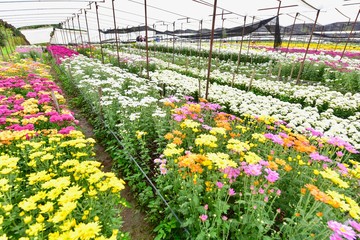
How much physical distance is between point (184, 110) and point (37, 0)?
1031 centimetres

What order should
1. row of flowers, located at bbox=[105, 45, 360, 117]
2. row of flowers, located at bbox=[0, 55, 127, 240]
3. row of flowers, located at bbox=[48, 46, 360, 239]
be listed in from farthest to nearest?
row of flowers, located at bbox=[105, 45, 360, 117], row of flowers, located at bbox=[48, 46, 360, 239], row of flowers, located at bbox=[0, 55, 127, 240]

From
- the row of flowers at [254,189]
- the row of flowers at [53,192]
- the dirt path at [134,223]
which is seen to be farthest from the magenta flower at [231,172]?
the dirt path at [134,223]

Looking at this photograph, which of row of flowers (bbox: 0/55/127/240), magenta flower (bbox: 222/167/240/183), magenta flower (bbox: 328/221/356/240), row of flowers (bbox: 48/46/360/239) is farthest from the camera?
magenta flower (bbox: 222/167/240/183)

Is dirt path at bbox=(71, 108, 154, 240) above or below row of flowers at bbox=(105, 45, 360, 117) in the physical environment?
below

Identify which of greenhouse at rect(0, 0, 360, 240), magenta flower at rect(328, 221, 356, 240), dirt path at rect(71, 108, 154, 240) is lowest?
dirt path at rect(71, 108, 154, 240)

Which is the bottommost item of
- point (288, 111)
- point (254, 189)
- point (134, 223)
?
point (134, 223)

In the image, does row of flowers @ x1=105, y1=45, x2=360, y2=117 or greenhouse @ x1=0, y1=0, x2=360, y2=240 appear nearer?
greenhouse @ x1=0, y1=0, x2=360, y2=240

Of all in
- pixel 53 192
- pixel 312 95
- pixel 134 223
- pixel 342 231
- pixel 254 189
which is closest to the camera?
pixel 342 231

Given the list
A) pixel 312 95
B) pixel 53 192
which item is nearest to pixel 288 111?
pixel 312 95

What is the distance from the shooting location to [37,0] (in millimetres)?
9203

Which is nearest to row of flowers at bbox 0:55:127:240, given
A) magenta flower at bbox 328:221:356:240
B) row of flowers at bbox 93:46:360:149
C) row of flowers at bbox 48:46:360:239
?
row of flowers at bbox 48:46:360:239

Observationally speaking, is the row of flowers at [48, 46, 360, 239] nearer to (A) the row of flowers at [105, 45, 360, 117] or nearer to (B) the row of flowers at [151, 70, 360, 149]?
(B) the row of flowers at [151, 70, 360, 149]

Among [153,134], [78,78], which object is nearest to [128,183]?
[153,134]

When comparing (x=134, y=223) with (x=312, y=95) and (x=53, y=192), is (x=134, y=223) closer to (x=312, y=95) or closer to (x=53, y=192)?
(x=53, y=192)
